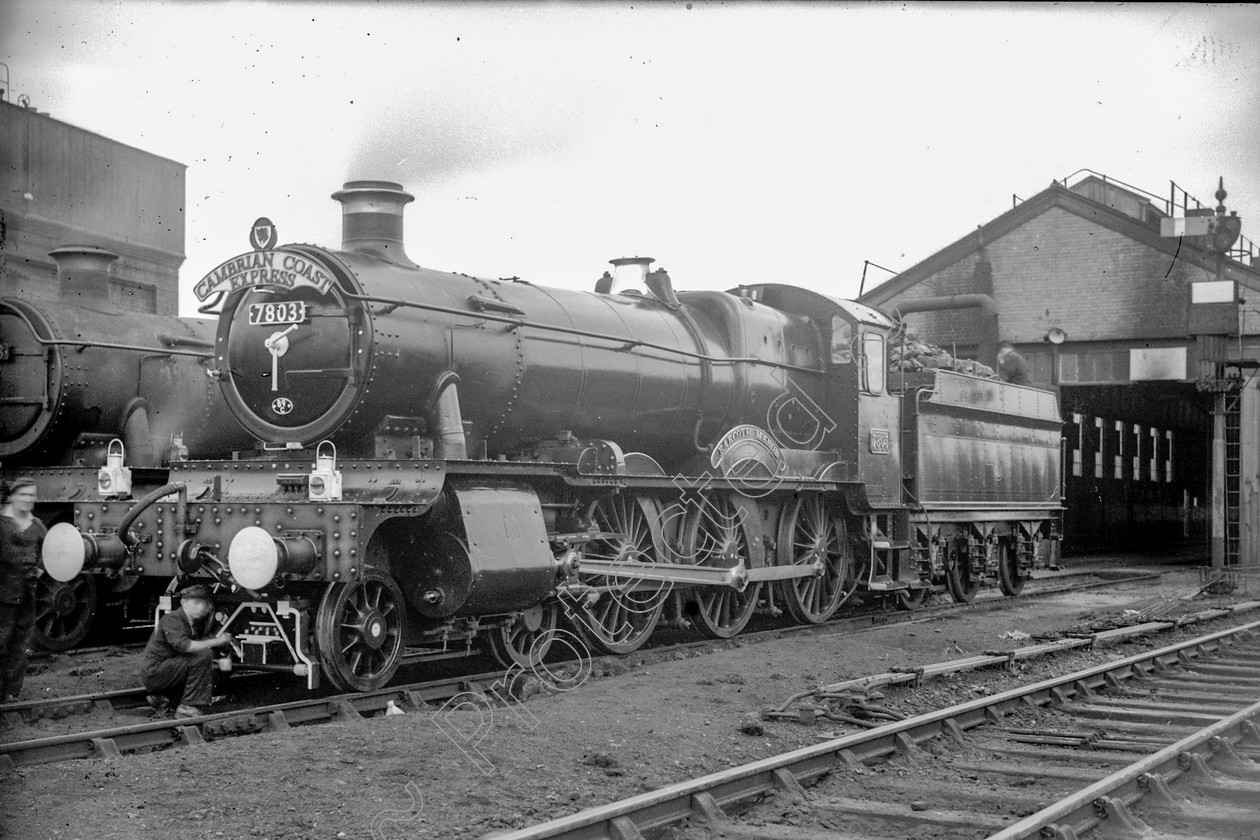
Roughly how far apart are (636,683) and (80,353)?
6.87 metres

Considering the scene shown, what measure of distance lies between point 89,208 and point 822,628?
17910 millimetres

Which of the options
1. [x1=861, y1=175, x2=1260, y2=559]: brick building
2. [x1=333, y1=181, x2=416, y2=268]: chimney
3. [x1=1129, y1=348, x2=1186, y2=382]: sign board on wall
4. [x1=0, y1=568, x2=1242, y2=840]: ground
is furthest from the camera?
[x1=1129, y1=348, x2=1186, y2=382]: sign board on wall

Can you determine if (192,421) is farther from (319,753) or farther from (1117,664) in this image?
(1117,664)

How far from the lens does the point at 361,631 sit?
28.0 feet

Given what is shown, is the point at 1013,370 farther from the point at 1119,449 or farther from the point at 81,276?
the point at 1119,449

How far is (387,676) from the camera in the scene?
8812mm

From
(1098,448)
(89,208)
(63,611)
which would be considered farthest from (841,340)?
(1098,448)

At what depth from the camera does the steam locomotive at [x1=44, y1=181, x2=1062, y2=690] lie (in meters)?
8.64

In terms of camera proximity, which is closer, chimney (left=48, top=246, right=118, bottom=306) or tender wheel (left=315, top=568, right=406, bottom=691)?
tender wheel (left=315, top=568, right=406, bottom=691)

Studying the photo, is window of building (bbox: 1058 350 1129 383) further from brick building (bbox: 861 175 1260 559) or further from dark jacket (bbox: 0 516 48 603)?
dark jacket (bbox: 0 516 48 603)

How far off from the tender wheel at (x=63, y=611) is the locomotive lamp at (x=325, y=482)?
4.36m

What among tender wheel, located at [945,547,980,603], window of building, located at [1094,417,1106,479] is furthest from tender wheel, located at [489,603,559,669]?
window of building, located at [1094,417,1106,479]

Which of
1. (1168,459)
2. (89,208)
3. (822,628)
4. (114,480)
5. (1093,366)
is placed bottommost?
(822,628)

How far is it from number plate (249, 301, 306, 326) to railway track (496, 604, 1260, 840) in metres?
4.83
